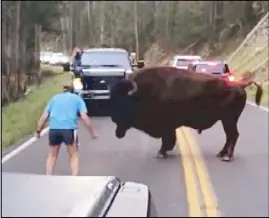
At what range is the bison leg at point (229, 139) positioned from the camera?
1328 centimetres

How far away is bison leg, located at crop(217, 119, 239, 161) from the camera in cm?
1328

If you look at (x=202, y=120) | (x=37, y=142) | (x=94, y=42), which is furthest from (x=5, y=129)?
(x=94, y=42)

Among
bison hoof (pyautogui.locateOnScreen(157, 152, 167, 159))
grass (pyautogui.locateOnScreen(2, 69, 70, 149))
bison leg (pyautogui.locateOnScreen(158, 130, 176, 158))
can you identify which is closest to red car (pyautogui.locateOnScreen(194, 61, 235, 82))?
bison leg (pyautogui.locateOnScreen(158, 130, 176, 158))

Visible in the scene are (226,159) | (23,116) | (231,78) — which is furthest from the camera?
(23,116)

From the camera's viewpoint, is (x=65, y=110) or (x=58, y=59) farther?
(x=65, y=110)

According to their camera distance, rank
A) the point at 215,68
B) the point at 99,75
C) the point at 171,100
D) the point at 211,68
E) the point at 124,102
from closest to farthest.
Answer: the point at 215,68 < the point at 211,68 < the point at 124,102 < the point at 99,75 < the point at 171,100

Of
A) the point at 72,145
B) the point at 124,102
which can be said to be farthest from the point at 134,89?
the point at 72,145

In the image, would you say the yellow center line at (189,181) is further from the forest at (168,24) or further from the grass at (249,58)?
the forest at (168,24)

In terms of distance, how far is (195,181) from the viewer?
11148 mm

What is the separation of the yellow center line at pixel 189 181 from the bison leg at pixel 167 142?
30 cm

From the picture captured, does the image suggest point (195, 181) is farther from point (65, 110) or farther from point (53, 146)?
point (65, 110)

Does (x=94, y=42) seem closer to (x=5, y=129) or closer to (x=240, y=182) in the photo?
(x=240, y=182)

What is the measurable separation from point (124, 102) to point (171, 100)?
1.04 metres

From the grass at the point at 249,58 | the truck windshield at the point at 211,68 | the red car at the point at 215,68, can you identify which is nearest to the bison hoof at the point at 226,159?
the red car at the point at 215,68
